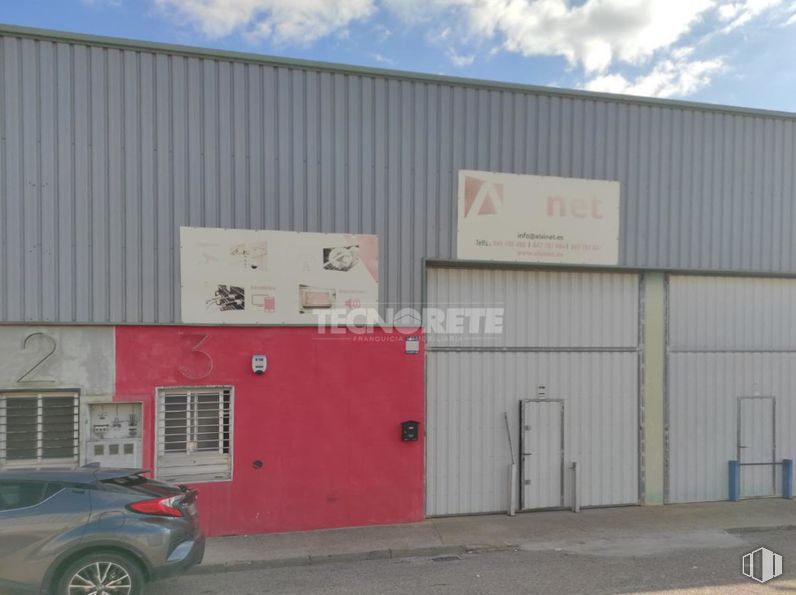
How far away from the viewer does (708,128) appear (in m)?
9.20

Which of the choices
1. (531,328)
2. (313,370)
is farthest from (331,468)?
(531,328)

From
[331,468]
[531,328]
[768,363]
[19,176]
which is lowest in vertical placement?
[331,468]

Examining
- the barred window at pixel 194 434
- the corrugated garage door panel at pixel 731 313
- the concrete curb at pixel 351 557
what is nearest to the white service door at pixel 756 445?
the corrugated garage door panel at pixel 731 313

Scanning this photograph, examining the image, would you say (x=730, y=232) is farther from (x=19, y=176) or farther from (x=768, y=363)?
(x=19, y=176)

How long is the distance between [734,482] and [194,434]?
29.8 ft

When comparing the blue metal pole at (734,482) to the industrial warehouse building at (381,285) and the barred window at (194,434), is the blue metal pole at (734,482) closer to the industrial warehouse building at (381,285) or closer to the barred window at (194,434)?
the industrial warehouse building at (381,285)

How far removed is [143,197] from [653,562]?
320 inches

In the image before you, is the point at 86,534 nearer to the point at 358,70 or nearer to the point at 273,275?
the point at 273,275

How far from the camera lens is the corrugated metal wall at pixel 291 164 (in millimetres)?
6934

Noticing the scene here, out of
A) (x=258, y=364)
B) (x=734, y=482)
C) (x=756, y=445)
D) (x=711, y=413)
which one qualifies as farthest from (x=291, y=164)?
(x=756, y=445)

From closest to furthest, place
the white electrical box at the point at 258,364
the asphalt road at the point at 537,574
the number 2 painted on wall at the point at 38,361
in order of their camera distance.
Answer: the asphalt road at the point at 537,574
the number 2 painted on wall at the point at 38,361
the white electrical box at the point at 258,364

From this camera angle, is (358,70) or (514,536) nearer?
(514,536)

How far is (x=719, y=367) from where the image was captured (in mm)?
9383

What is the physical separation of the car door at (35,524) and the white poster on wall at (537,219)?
588 cm
